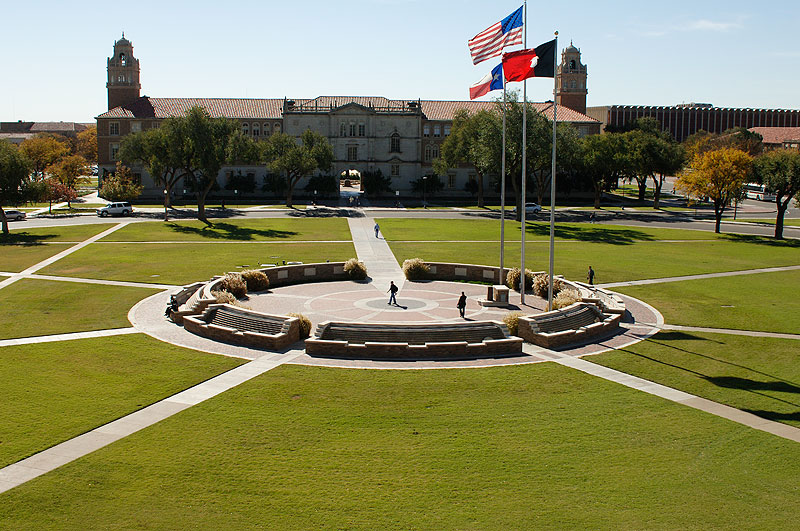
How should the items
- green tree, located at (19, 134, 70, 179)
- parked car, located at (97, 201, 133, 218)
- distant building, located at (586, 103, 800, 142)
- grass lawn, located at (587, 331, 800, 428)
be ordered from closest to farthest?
grass lawn, located at (587, 331, 800, 428) → parked car, located at (97, 201, 133, 218) → green tree, located at (19, 134, 70, 179) → distant building, located at (586, 103, 800, 142)

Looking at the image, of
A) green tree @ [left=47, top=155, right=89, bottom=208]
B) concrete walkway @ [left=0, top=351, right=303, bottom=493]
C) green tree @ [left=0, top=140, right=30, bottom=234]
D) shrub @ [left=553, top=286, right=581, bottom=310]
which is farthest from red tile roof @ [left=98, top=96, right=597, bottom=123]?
concrete walkway @ [left=0, top=351, right=303, bottom=493]

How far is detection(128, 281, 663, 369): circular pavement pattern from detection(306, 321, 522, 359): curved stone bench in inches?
19.9

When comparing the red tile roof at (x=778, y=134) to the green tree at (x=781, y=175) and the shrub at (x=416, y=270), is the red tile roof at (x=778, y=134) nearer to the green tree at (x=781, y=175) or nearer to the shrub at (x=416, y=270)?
the green tree at (x=781, y=175)

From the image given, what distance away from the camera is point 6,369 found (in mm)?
26172

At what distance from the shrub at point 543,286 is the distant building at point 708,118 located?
13756 centimetres

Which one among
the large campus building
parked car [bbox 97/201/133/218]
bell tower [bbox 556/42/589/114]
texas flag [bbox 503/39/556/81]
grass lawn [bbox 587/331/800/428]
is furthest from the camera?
bell tower [bbox 556/42/589/114]

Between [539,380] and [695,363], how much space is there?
23.4 ft

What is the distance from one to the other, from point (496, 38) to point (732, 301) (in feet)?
67.8

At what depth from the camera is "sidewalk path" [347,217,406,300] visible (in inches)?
1789

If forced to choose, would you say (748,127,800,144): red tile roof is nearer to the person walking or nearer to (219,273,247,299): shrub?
the person walking

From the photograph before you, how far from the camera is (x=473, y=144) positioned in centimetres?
8869

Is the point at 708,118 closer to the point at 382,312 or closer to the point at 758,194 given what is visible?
the point at 758,194

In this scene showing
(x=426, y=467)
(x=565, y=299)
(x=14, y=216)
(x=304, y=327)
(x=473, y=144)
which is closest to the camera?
(x=426, y=467)

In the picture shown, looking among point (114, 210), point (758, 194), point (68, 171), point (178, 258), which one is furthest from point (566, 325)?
point (758, 194)
